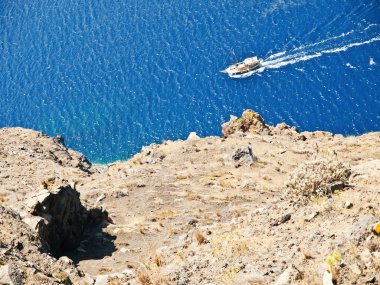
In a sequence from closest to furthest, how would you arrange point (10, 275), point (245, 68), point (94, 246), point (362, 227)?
1. point (362, 227)
2. point (10, 275)
3. point (94, 246)
4. point (245, 68)

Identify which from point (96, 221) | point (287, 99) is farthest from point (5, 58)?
point (96, 221)

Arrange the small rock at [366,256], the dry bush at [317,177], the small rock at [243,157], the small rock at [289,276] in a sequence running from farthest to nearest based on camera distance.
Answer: the small rock at [243,157] < the dry bush at [317,177] < the small rock at [289,276] < the small rock at [366,256]

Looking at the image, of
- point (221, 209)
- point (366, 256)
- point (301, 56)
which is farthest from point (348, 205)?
point (301, 56)

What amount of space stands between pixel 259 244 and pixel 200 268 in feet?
6.17

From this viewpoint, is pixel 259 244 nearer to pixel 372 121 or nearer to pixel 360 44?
pixel 372 121

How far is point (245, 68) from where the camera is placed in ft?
226

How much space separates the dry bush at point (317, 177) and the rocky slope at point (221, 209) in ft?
0.12

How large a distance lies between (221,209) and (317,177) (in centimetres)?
1226

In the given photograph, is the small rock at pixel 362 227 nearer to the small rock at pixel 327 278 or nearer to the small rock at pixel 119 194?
the small rock at pixel 327 278

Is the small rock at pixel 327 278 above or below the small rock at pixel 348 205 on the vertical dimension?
below

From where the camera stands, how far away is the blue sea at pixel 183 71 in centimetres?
6338

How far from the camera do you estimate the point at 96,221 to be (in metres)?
26.7

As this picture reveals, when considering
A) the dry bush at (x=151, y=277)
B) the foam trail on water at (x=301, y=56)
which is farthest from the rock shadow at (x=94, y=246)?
the foam trail on water at (x=301, y=56)

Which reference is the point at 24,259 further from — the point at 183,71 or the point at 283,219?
the point at 183,71
